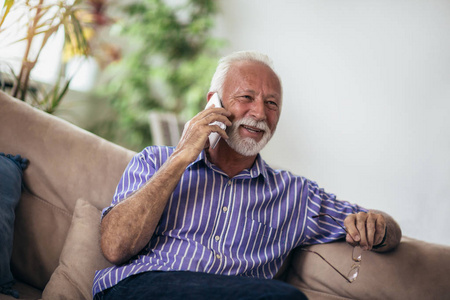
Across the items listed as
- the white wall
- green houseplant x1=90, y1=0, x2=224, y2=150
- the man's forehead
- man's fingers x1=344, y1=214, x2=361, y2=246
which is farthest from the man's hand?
green houseplant x1=90, y1=0, x2=224, y2=150

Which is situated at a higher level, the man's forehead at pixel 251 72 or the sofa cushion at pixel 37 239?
the man's forehead at pixel 251 72

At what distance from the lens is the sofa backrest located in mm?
1586

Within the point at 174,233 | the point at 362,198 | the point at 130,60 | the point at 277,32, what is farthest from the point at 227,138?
the point at 130,60

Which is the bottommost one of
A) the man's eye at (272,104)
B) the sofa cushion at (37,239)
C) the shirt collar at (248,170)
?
the sofa cushion at (37,239)

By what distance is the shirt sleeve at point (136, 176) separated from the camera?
138 cm

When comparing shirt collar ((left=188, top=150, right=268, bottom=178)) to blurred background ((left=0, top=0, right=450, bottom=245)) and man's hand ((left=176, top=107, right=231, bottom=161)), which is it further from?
blurred background ((left=0, top=0, right=450, bottom=245))

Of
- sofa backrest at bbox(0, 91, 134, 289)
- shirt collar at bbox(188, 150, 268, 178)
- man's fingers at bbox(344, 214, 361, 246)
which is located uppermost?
shirt collar at bbox(188, 150, 268, 178)

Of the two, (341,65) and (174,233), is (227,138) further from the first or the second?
(341,65)

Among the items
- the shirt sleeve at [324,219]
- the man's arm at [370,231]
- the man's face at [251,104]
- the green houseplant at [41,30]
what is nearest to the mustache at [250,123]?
the man's face at [251,104]

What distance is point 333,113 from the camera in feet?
12.0

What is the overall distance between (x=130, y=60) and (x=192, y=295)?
3.67 m

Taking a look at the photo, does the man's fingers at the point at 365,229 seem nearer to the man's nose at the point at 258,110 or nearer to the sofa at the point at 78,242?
the sofa at the point at 78,242

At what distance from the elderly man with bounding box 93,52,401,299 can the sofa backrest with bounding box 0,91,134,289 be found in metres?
0.20

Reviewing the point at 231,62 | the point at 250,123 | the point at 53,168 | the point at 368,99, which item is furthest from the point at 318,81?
the point at 53,168
